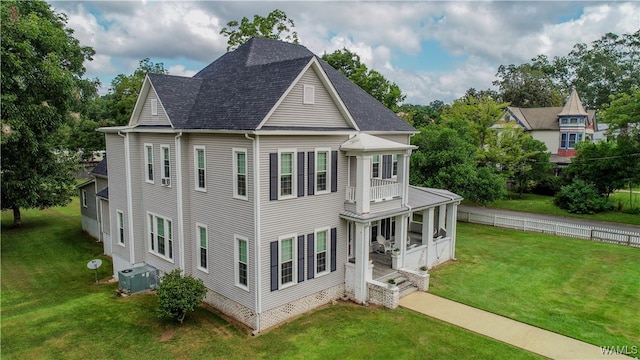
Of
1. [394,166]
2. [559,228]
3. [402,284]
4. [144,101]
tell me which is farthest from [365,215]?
[559,228]

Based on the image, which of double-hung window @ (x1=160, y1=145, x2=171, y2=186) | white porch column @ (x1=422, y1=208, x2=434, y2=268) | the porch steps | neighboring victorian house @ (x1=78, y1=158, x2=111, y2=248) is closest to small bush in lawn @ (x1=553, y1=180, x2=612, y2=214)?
white porch column @ (x1=422, y1=208, x2=434, y2=268)

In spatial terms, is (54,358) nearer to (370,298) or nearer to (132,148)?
(132,148)

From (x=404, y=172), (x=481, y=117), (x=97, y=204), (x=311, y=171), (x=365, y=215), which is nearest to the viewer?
(x=311, y=171)

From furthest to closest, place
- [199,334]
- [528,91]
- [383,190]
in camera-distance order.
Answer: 1. [528,91]
2. [383,190]
3. [199,334]

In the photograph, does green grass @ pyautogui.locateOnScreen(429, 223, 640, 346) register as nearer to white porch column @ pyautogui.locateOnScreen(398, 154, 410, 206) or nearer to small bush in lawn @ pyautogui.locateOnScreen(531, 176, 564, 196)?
white porch column @ pyautogui.locateOnScreen(398, 154, 410, 206)

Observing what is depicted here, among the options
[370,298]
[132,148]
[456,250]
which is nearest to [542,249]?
[456,250]

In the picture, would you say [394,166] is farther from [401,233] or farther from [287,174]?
[287,174]
